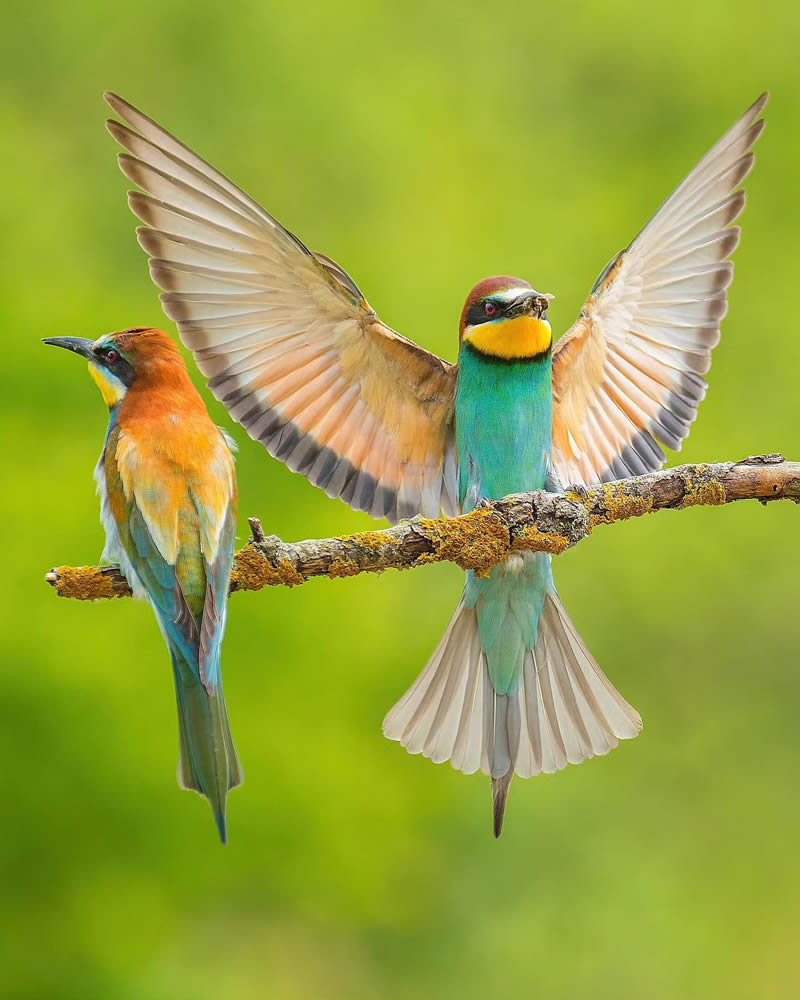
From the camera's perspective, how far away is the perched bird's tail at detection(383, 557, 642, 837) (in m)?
1.91

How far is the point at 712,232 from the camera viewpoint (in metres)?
2.20

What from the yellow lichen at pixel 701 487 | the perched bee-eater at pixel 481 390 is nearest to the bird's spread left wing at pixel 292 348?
the perched bee-eater at pixel 481 390

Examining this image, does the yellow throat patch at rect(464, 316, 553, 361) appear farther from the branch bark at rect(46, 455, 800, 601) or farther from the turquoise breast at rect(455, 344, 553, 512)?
the branch bark at rect(46, 455, 800, 601)

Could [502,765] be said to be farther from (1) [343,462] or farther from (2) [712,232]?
(2) [712,232]

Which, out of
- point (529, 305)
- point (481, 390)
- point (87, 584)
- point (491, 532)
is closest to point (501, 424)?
point (481, 390)

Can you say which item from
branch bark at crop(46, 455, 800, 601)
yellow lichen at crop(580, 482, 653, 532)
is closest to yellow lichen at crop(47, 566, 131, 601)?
branch bark at crop(46, 455, 800, 601)

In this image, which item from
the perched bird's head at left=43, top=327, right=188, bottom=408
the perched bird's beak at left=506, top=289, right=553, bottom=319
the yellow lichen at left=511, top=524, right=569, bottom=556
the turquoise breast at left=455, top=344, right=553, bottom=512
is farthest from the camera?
the turquoise breast at left=455, top=344, right=553, bottom=512

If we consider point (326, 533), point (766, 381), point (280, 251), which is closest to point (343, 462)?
point (280, 251)

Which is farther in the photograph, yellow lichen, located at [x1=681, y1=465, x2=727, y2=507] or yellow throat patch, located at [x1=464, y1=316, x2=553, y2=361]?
yellow throat patch, located at [x1=464, y1=316, x2=553, y2=361]

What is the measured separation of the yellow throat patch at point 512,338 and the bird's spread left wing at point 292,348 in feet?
0.31

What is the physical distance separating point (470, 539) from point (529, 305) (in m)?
0.35

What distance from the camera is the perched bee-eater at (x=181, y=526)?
1.36 metres

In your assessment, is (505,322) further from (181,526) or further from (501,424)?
(181,526)

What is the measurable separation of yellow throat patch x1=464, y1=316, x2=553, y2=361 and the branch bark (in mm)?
269
